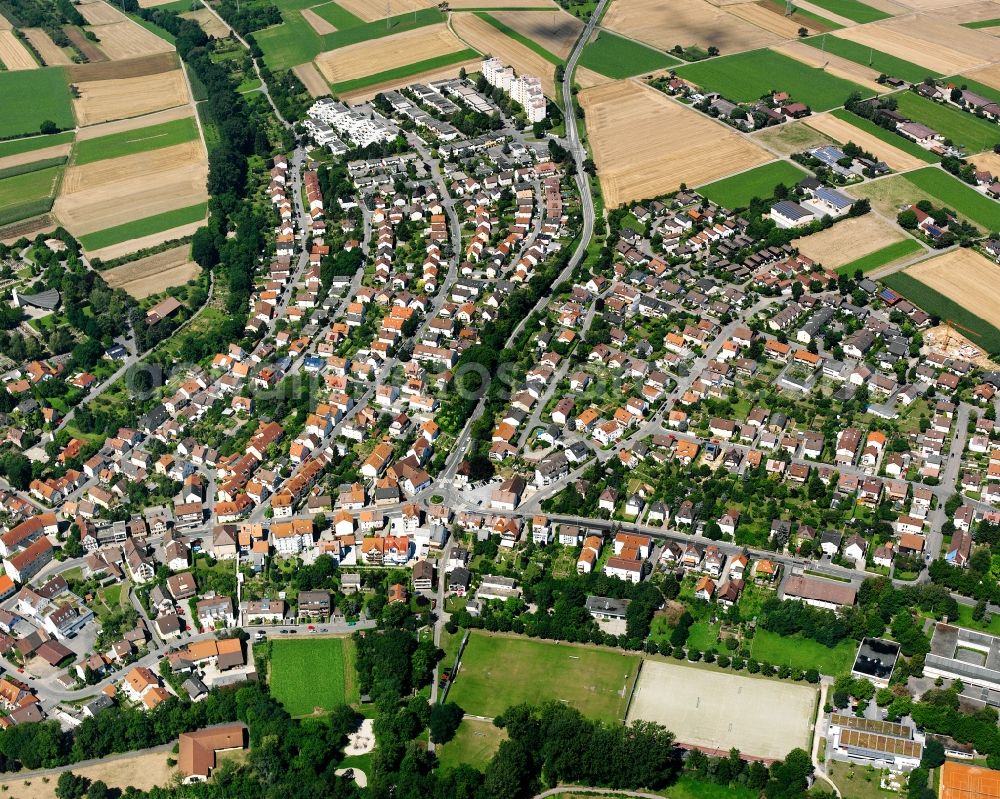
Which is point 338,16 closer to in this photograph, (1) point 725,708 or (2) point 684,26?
(2) point 684,26

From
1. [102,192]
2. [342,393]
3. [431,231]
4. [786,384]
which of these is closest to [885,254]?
[786,384]

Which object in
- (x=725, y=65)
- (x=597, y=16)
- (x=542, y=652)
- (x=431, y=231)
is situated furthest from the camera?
(x=597, y=16)

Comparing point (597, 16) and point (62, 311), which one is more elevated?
point (597, 16)

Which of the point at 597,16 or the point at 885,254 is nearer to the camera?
the point at 885,254

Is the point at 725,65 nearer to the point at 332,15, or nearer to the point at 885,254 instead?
the point at 885,254

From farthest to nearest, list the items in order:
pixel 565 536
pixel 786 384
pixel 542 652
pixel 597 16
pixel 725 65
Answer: pixel 597 16 → pixel 725 65 → pixel 786 384 → pixel 565 536 → pixel 542 652

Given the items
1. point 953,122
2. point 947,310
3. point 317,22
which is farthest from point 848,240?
point 317,22

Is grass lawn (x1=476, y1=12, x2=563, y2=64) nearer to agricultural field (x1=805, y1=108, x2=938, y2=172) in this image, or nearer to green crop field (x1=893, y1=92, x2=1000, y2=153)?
agricultural field (x1=805, y1=108, x2=938, y2=172)
